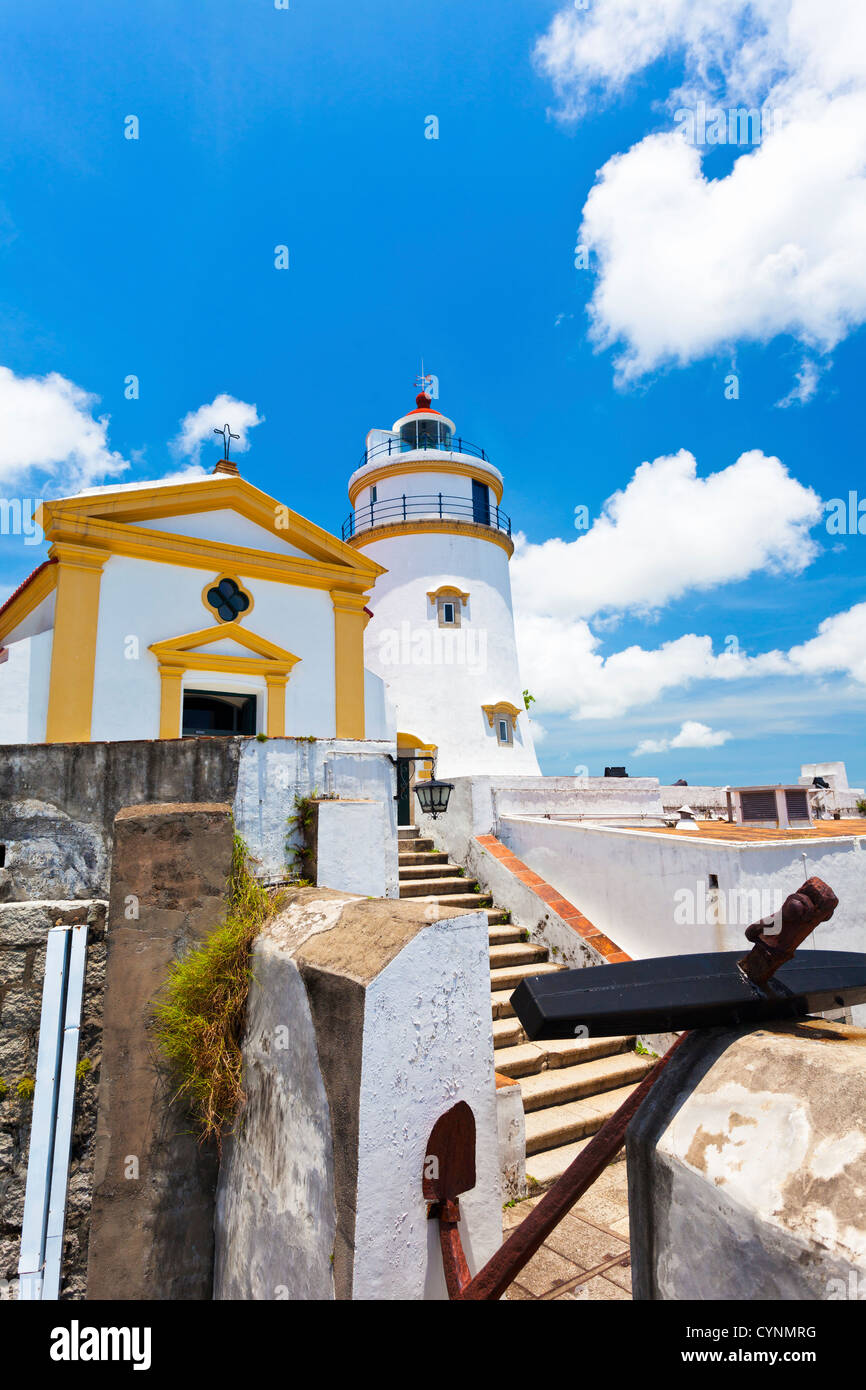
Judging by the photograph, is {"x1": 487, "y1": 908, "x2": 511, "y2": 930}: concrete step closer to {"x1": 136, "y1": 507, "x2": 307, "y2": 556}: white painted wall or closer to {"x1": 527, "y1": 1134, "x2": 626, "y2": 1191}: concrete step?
{"x1": 527, "y1": 1134, "x2": 626, "y2": 1191}: concrete step

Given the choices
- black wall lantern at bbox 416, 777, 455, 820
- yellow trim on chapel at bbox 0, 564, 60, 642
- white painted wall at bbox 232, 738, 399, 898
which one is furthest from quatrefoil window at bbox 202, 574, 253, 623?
white painted wall at bbox 232, 738, 399, 898

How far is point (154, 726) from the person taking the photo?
9430 mm

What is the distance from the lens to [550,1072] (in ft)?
20.1

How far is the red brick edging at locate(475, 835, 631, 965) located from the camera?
24.0ft

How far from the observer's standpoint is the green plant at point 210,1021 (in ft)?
11.2

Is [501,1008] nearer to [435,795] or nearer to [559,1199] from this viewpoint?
[435,795]

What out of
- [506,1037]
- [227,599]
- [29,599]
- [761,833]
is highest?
[29,599]

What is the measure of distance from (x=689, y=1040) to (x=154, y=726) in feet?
29.8

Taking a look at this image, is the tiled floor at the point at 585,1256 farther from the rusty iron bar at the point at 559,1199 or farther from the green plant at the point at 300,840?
the rusty iron bar at the point at 559,1199

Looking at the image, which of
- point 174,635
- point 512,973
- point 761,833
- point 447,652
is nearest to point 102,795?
point 512,973

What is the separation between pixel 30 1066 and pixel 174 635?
6628 millimetres

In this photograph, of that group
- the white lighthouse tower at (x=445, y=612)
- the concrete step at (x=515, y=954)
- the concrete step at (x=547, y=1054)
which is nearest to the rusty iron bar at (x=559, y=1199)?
the concrete step at (x=547, y=1054)

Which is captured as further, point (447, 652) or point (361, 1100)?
point (447, 652)
